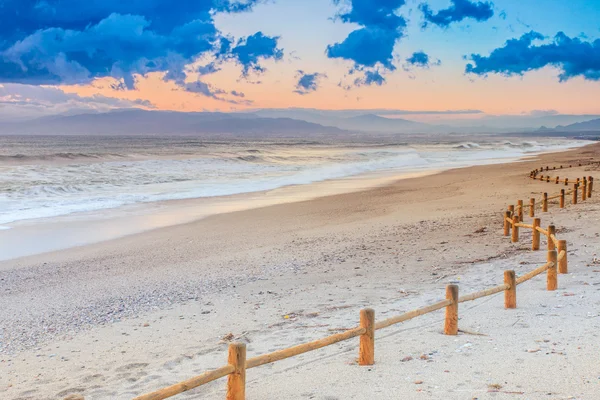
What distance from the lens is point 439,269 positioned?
11.4m

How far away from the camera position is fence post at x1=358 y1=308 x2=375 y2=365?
5859 mm

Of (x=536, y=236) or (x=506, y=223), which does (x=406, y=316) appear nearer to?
(x=536, y=236)

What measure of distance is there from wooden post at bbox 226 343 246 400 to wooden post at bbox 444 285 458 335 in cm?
291

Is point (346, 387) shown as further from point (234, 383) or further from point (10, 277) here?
point (10, 277)

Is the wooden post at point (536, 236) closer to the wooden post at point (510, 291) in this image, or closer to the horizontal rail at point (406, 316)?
the wooden post at point (510, 291)

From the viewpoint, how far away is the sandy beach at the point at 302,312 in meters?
5.93

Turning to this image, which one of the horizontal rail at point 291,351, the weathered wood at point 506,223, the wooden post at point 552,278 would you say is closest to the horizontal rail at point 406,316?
the horizontal rail at point 291,351

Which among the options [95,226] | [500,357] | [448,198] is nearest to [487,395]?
[500,357]

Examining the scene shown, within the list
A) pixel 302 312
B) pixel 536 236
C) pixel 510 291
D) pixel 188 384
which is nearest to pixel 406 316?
pixel 510 291

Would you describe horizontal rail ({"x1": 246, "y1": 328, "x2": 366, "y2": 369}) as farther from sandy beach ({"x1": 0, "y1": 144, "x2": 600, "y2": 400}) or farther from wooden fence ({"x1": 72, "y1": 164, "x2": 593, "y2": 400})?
sandy beach ({"x1": 0, "y1": 144, "x2": 600, "y2": 400})

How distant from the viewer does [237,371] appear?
4.81 m

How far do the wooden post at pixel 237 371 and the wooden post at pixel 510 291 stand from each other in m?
4.43

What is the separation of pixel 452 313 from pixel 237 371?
3.12m

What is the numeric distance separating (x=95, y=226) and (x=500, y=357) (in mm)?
15275
